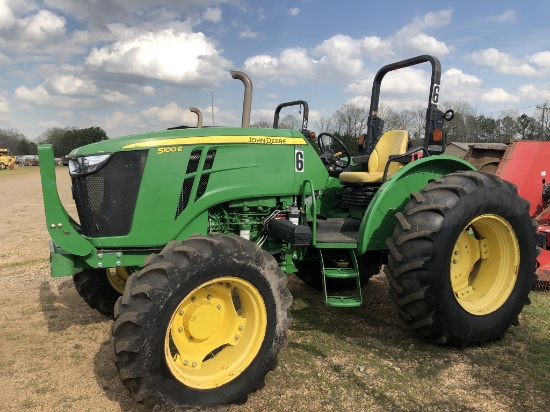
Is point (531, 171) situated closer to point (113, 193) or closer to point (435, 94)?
point (435, 94)

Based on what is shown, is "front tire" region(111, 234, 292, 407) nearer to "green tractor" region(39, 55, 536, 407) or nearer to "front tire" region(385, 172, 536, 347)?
"green tractor" region(39, 55, 536, 407)

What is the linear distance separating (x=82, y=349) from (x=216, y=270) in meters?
1.82

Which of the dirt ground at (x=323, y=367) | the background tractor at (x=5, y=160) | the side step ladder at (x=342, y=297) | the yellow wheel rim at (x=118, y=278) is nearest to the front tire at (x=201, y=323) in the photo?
the dirt ground at (x=323, y=367)

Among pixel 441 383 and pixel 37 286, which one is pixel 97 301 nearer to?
pixel 37 286

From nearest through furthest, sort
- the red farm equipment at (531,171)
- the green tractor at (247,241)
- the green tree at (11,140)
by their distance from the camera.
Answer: the green tractor at (247,241) → the red farm equipment at (531,171) → the green tree at (11,140)

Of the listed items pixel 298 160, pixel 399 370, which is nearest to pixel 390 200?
pixel 298 160

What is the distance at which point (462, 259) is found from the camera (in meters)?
4.36

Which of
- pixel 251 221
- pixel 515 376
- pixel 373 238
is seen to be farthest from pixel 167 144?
pixel 515 376

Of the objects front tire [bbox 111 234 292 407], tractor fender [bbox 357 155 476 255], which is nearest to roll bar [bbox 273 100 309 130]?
tractor fender [bbox 357 155 476 255]

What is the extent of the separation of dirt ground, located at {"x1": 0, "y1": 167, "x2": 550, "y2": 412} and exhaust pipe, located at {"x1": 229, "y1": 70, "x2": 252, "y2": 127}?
6.66 feet

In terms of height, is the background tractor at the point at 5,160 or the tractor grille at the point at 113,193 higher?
the tractor grille at the point at 113,193

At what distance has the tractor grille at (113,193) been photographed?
345 centimetres

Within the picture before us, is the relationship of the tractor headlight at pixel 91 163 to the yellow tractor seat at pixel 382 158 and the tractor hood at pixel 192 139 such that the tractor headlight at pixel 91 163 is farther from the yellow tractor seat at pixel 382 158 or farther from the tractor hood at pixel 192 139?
the yellow tractor seat at pixel 382 158

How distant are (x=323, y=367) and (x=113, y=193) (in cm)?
206
